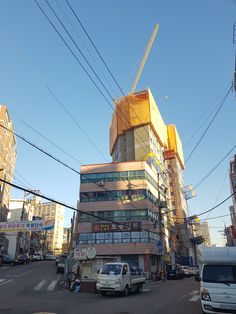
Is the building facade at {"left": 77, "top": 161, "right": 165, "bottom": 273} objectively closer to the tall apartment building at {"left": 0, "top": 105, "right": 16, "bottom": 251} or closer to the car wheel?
the tall apartment building at {"left": 0, "top": 105, "right": 16, "bottom": 251}

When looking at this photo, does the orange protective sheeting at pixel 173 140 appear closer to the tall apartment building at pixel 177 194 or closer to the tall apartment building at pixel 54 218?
the tall apartment building at pixel 177 194

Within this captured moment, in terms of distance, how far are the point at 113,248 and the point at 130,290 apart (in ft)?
113

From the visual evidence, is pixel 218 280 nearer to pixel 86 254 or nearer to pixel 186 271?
pixel 86 254

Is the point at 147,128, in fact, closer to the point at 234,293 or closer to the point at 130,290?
the point at 130,290

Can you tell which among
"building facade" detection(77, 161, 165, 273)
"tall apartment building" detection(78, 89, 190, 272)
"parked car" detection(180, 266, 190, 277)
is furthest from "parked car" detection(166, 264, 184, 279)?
"building facade" detection(77, 161, 165, 273)

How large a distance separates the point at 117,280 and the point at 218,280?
8.46 meters

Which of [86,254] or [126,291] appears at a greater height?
[86,254]

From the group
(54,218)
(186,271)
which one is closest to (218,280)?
(186,271)

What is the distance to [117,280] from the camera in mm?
17719

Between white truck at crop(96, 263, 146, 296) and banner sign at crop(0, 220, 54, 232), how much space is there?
17752 mm

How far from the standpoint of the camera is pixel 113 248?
52531 mm

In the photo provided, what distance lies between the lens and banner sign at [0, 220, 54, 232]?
35188 millimetres

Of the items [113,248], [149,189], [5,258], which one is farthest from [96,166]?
[5,258]

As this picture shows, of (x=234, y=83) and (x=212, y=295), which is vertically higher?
(x=234, y=83)
